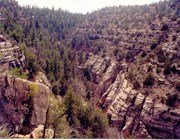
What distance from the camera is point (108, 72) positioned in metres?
26.2

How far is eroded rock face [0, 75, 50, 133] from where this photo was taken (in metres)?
7.46

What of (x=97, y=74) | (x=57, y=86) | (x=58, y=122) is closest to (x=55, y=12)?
(x=97, y=74)

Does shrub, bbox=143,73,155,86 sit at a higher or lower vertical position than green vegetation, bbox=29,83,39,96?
lower

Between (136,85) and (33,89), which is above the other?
(33,89)

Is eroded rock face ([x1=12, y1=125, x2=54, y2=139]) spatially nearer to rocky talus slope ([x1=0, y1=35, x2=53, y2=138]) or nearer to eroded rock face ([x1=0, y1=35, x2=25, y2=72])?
rocky talus slope ([x1=0, y1=35, x2=53, y2=138])

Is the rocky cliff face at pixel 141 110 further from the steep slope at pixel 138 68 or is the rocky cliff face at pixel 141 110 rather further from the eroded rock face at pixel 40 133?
the eroded rock face at pixel 40 133

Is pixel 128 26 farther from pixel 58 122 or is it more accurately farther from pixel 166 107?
pixel 58 122

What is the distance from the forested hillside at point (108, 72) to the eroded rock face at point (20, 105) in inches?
2.3

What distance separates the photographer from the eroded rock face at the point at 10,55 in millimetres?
17062

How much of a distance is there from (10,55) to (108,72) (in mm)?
10617

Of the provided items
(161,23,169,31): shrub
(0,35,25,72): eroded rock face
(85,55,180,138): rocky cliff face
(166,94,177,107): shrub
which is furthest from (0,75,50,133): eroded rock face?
(161,23,169,31): shrub

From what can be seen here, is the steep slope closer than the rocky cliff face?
No

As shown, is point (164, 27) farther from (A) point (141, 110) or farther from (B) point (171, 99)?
(B) point (171, 99)

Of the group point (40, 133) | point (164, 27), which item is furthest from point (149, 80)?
point (40, 133)
